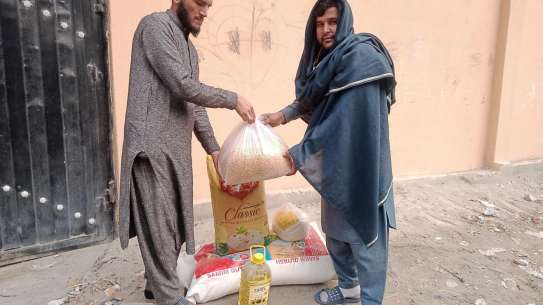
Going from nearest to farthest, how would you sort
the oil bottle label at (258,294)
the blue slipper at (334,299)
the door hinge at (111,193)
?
the oil bottle label at (258,294), the blue slipper at (334,299), the door hinge at (111,193)

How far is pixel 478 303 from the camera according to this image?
252cm

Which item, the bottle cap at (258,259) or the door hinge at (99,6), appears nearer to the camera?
the bottle cap at (258,259)

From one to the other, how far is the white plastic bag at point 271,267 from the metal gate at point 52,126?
1056 millimetres

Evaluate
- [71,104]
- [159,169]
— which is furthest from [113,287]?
[71,104]

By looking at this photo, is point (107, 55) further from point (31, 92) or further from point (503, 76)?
point (503, 76)

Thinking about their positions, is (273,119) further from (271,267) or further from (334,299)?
(334,299)

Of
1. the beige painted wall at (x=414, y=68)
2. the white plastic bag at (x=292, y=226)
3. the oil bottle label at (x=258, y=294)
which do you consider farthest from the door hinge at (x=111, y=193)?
the oil bottle label at (x=258, y=294)

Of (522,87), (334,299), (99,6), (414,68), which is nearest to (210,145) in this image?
(334,299)

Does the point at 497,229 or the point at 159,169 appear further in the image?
the point at 497,229

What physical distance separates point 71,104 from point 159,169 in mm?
1297

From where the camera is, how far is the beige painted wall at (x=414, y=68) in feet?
11.2

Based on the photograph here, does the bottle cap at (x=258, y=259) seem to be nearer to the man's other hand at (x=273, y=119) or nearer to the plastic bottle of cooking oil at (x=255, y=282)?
the plastic bottle of cooking oil at (x=255, y=282)

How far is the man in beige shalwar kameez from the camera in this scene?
1954mm

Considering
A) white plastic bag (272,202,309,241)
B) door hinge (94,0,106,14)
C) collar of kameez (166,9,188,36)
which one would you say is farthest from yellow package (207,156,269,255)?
door hinge (94,0,106,14)
